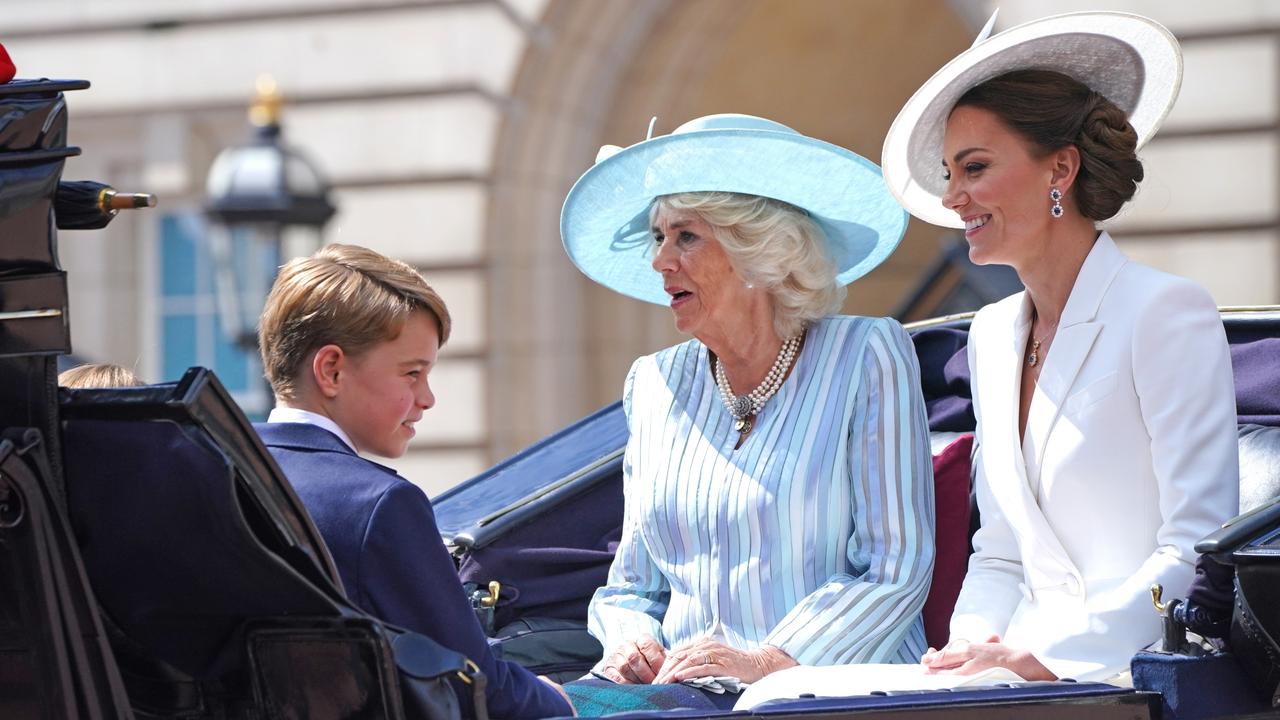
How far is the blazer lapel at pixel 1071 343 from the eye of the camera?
8.41 ft

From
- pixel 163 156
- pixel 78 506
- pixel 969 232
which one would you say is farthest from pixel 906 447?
pixel 163 156

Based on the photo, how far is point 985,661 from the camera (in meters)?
2.38

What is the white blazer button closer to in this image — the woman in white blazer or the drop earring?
the woman in white blazer

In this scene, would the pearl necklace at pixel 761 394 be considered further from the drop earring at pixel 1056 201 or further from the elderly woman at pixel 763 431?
the drop earring at pixel 1056 201

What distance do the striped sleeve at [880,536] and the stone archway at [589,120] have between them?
547 centimetres

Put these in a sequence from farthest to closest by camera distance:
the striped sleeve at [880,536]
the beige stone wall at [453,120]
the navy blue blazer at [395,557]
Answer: the beige stone wall at [453,120], the striped sleeve at [880,536], the navy blue blazer at [395,557]

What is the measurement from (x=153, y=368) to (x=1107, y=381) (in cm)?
734

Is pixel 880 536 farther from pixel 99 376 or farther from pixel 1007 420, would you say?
pixel 99 376

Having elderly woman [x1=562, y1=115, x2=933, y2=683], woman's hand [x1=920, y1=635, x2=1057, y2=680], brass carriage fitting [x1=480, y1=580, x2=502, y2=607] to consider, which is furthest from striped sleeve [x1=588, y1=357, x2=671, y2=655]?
woman's hand [x1=920, y1=635, x2=1057, y2=680]

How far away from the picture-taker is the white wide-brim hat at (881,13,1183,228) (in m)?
2.66

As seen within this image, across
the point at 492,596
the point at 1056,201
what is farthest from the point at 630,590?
the point at 1056,201

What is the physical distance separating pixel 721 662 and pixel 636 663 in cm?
21

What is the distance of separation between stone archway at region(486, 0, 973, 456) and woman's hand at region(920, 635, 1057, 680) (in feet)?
19.6

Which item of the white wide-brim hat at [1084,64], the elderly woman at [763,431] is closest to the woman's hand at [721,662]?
the elderly woman at [763,431]
